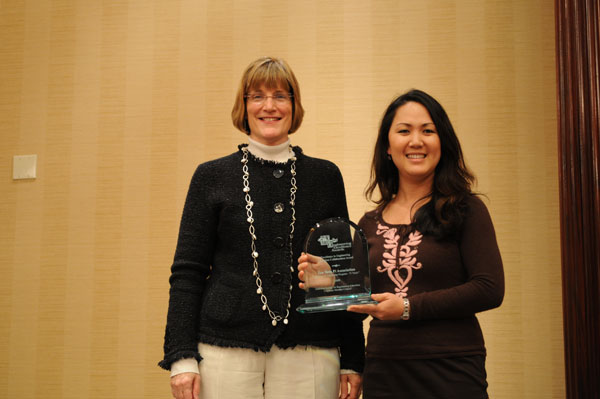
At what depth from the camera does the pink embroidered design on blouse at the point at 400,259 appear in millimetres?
1416

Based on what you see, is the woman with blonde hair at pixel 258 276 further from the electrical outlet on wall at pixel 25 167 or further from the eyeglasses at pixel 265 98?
the electrical outlet on wall at pixel 25 167

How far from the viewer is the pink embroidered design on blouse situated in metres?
1.42

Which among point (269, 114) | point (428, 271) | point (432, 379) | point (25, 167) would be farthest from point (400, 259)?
point (25, 167)

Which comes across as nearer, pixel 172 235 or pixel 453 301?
pixel 453 301

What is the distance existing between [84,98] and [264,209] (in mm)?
1776

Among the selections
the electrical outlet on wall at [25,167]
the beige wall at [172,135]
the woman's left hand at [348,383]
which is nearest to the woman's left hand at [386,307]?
the woman's left hand at [348,383]

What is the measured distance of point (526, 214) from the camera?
252 centimetres

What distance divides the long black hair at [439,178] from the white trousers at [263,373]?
48 cm

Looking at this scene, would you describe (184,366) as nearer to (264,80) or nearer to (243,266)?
(243,266)

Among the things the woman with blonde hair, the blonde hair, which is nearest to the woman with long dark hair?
the woman with blonde hair

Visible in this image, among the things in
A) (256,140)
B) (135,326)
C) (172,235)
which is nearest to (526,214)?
(256,140)

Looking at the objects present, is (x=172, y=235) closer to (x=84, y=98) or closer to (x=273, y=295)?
(x=84, y=98)

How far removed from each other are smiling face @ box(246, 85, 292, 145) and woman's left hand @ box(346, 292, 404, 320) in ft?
1.81

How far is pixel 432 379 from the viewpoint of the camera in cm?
134
